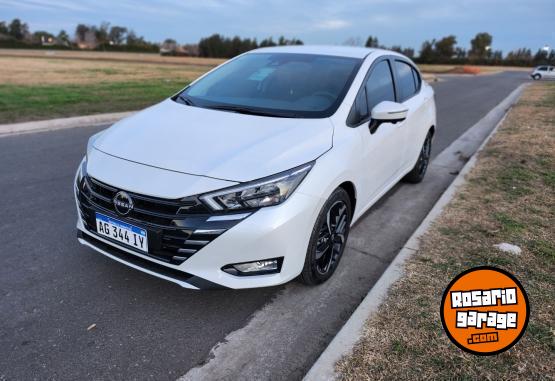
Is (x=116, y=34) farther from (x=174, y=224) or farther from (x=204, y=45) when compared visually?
(x=174, y=224)

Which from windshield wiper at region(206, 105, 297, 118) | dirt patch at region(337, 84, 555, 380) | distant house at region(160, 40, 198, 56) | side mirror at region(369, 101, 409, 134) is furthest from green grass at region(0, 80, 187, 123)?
distant house at region(160, 40, 198, 56)

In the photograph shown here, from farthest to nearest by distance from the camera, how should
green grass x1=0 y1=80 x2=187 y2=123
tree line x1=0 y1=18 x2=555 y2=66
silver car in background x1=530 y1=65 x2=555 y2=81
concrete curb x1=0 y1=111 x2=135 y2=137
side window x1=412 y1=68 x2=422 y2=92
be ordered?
tree line x1=0 y1=18 x2=555 y2=66
silver car in background x1=530 y1=65 x2=555 y2=81
green grass x1=0 y1=80 x2=187 y2=123
concrete curb x1=0 y1=111 x2=135 y2=137
side window x1=412 y1=68 x2=422 y2=92

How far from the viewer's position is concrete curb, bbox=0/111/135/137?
24.9 ft

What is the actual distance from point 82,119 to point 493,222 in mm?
7970

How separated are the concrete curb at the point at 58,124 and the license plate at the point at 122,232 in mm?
5887

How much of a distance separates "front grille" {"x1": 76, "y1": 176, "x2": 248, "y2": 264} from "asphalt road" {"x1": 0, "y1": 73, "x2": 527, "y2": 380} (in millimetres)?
497

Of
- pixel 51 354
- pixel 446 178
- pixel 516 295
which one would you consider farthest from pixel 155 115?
pixel 446 178

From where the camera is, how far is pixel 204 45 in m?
82.9

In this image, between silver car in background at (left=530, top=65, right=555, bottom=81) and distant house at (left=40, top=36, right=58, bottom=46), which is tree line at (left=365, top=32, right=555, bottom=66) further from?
distant house at (left=40, top=36, right=58, bottom=46)

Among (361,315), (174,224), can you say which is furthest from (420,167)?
(174,224)

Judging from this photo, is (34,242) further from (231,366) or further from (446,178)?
(446,178)

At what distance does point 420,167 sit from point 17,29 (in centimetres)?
10098

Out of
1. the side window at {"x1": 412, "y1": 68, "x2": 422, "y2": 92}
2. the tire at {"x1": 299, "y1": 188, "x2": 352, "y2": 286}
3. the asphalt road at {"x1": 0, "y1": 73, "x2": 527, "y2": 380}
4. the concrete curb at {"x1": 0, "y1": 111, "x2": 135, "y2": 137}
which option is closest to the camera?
the asphalt road at {"x1": 0, "y1": 73, "x2": 527, "y2": 380}

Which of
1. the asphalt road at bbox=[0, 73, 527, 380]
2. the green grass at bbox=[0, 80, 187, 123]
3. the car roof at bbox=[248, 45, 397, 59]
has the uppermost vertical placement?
the car roof at bbox=[248, 45, 397, 59]
